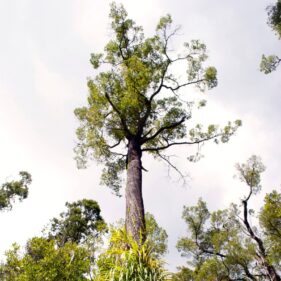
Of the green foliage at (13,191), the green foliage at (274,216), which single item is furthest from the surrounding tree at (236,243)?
the green foliage at (13,191)

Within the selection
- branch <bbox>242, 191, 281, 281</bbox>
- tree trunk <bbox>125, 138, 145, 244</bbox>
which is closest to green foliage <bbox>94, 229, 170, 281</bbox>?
tree trunk <bbox>125, 138, 145, 244</bbox>

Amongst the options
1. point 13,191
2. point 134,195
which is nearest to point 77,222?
point 13,191

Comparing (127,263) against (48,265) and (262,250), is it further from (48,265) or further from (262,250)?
(262,250)

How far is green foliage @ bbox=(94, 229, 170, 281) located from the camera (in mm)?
4180

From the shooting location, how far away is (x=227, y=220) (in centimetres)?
2330

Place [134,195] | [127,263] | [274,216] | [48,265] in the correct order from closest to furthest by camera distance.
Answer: [127,263], [134,195], [48,265], [274,216]

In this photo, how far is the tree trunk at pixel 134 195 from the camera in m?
6.18

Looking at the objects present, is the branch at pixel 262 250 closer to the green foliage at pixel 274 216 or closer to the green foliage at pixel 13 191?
the green foliage at pixel 274 216

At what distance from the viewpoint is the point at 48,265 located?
13.6m

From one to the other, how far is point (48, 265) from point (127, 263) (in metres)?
10.7

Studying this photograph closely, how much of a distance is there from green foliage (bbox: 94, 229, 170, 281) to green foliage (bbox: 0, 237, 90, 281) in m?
8.58

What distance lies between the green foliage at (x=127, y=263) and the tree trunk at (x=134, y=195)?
3.59 ft

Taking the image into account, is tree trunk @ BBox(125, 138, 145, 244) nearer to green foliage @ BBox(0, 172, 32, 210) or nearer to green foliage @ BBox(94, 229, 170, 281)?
green foliage @ BBox(94, 229, 170, 281)

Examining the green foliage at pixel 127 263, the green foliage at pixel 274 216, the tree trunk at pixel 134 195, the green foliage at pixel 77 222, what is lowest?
the green foliage at pixel 127 263
